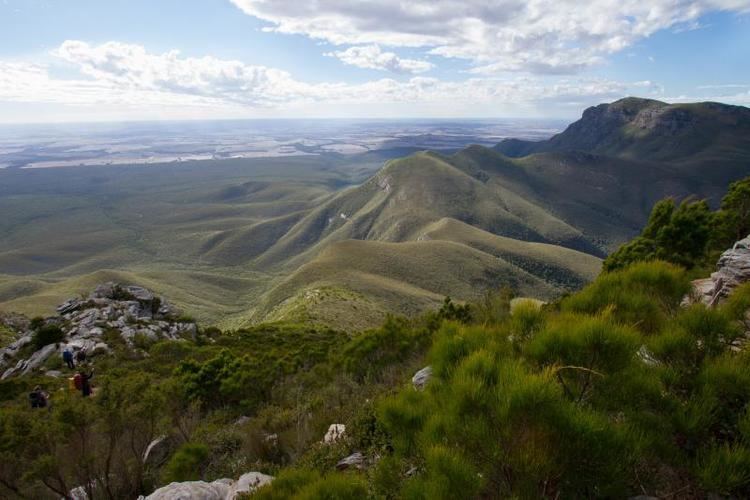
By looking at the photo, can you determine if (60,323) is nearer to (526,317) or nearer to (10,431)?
(10,431)

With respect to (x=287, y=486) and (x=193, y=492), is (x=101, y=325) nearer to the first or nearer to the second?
(x=193, y=492)

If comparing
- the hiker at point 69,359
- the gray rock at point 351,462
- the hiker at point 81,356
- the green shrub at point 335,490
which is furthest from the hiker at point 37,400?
the green shrub at point 335,490

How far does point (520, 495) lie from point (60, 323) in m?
49.9

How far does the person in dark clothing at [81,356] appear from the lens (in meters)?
34.1

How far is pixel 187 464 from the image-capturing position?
1179 cm

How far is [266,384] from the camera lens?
24.5 meters

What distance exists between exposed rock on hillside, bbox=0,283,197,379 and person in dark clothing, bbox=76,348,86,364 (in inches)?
7.9

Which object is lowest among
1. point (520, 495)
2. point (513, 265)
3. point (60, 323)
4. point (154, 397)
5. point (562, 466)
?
point (513, 265)

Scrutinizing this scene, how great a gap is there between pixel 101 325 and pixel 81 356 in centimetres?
652

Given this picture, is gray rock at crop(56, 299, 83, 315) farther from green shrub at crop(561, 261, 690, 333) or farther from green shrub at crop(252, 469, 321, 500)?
green shrub at crop(561, 261, 690, 333)

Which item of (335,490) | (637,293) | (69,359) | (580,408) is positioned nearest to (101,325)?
(69,359)

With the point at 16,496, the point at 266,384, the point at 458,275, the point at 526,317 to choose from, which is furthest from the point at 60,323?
the point at 458,275

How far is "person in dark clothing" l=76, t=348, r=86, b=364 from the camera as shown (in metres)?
34.1

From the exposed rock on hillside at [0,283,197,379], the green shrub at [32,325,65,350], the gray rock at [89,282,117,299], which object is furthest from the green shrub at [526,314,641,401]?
the gray rock at [89,282,117,299]
